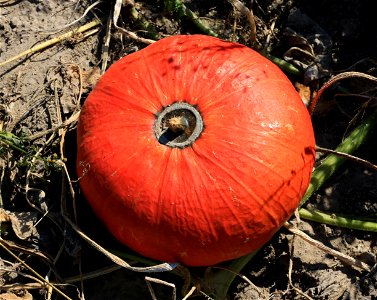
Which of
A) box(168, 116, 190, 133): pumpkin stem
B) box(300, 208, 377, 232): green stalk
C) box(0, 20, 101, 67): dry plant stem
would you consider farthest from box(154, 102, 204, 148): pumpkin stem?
box(0, 20, 101, 67): dry plant stem

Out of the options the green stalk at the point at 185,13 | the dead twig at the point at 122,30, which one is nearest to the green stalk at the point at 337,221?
the green stalk at the point at 185,13

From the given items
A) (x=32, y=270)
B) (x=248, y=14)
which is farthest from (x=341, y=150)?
(x=32, y=270)

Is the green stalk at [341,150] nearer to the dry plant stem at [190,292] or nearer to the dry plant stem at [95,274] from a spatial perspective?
the dry plant stem at [190,292]

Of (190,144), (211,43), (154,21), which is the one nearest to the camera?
(190,144)

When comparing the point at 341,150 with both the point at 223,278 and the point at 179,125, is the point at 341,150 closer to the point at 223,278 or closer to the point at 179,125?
the point at 223,278

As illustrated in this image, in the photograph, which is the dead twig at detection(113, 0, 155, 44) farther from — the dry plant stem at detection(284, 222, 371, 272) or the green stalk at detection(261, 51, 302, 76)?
the dry plant stem at detection(284, 222, 371, 272)

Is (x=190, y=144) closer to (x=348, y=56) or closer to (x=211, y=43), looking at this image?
(x=211, y=43)

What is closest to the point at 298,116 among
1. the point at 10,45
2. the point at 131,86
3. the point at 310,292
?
the point at 131,86
